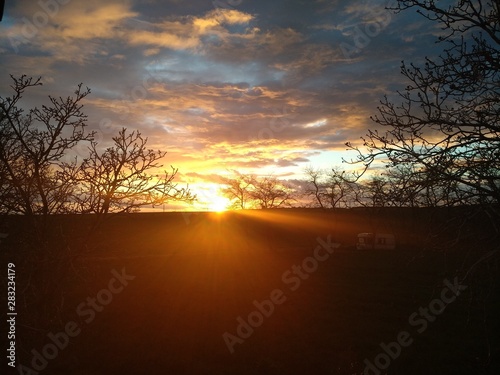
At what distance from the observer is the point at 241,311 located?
68.5 ft

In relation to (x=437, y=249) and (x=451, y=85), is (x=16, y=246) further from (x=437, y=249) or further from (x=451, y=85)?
(x=451, y=85)

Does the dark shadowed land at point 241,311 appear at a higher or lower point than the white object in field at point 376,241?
lower

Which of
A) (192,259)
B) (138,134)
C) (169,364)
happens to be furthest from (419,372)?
(192,259)

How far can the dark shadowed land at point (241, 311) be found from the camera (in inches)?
330

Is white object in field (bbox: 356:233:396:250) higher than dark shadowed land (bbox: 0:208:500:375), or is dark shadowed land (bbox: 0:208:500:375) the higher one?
white object in field (bbox: 356:233:396:250)

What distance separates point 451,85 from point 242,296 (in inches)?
784

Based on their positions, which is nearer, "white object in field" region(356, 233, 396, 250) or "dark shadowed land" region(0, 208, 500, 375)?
"dark shadowed land" region(0, 208, 500, 375)

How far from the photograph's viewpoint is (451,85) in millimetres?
5941

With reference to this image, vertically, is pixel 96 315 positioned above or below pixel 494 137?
below

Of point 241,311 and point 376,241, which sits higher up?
point 376,241

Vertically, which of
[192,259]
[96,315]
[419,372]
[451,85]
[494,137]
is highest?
[451,85]

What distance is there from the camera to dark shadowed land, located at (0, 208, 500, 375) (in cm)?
838

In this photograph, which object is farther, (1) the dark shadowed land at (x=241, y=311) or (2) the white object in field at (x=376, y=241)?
(2) the white object in field at (x=376, y=241)

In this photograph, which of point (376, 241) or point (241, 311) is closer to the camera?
point (241, 311)
